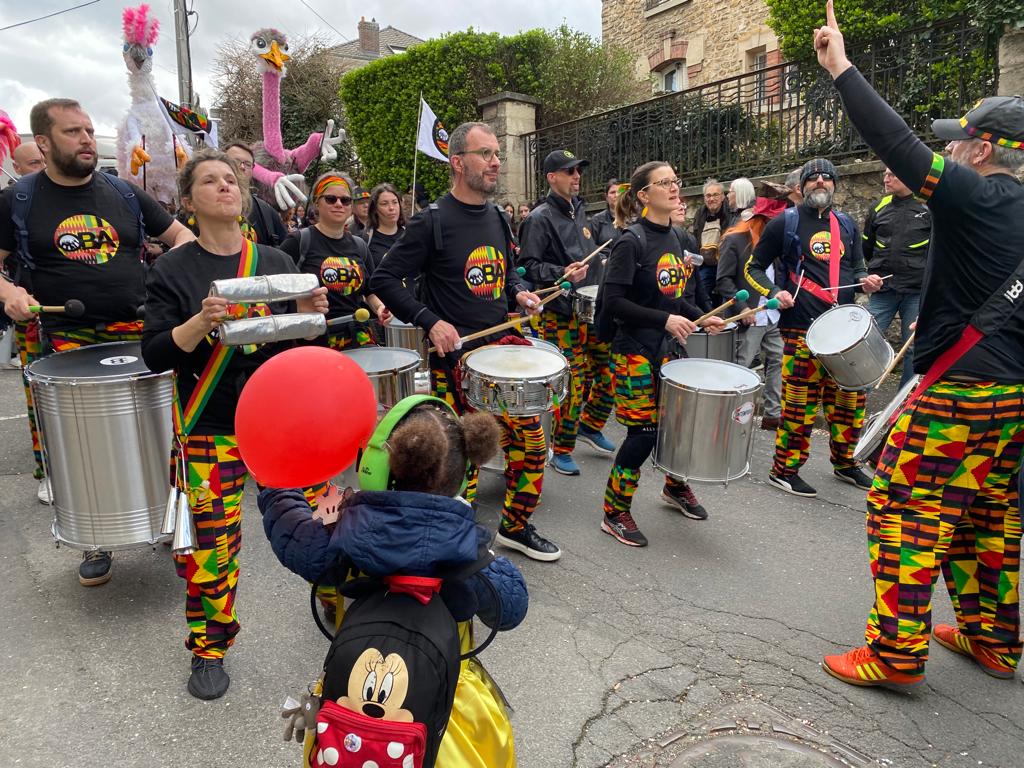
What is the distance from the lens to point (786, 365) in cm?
502

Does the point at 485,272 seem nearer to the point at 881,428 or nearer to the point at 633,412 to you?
the point at 633,412

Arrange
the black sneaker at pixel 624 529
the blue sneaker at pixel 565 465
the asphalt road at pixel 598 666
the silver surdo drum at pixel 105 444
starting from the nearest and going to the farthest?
the asphalt road at pixel 598 666, the silver surdo drum at pixel 105 444, the black sneaker at pixel 624 529, the blue sneaker at pixel 565 465

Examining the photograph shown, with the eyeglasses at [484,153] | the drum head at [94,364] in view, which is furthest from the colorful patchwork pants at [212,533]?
the eyeglasses at [484,153]

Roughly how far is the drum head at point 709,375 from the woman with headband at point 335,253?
6.22 feet

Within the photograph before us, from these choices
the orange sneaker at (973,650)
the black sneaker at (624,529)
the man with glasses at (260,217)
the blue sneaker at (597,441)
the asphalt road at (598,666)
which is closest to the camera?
the asphalt road at (598,666)

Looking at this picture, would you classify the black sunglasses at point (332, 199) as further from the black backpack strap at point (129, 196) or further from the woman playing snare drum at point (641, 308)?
the woman playing snare drum at point (641, 308)

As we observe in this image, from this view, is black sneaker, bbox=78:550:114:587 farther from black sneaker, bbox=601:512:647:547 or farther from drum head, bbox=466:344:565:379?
black sneaker, bbox=601:512:647:547

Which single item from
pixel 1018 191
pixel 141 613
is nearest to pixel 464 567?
pixel 1018 191

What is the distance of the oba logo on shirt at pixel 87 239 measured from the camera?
11.3ft

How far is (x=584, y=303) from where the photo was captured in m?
5.65

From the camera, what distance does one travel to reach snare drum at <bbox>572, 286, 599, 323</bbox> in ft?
18.4

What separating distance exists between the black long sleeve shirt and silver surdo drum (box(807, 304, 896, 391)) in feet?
Answer: 5.96

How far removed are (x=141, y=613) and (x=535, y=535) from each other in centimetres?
199

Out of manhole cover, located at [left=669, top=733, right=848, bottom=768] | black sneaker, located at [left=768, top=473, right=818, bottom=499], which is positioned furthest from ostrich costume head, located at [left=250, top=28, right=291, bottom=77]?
manhole cover, located at [left=669, top=733, right=848, bottom=768]
